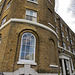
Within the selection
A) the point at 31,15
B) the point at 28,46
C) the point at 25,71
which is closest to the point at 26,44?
the point at 28,46

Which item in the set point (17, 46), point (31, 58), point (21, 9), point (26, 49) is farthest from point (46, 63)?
point (21, 9)

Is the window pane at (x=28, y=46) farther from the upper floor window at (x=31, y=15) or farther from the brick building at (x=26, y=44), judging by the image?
the upper floor window at (x=31, y=15)

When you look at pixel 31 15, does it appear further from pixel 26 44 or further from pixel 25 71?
pixel 25 71

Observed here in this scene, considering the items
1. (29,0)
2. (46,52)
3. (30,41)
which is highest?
(29,0)

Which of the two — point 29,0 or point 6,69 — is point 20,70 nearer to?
point 6,69

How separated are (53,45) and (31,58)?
4.13m

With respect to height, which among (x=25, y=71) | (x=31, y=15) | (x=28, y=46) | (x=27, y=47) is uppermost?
(x=31, y=15)

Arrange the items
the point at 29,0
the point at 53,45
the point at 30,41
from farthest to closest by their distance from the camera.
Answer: the point at 29,0 → the point at 53,45 → the point at 30,41

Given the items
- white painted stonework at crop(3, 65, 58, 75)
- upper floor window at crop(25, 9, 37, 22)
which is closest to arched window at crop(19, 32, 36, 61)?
white painted stonework at crop(3, 65, 58, 75)

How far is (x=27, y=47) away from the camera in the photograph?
331 inches

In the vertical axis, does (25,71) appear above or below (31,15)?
below

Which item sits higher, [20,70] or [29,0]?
[29,0]

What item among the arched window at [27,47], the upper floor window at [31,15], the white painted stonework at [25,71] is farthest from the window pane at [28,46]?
the upper floor window at [31,15]

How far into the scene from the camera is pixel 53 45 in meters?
10.9
